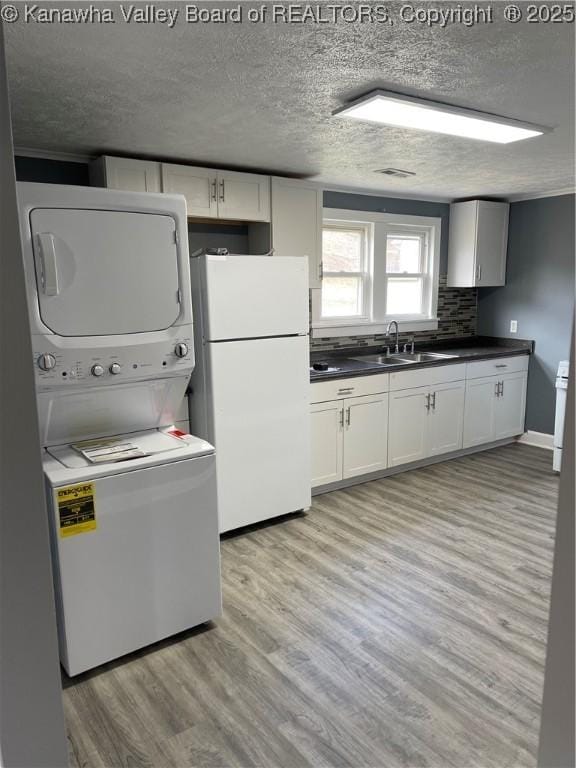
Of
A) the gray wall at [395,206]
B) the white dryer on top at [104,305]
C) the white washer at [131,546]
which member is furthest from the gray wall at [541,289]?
the white washer at [131,546]

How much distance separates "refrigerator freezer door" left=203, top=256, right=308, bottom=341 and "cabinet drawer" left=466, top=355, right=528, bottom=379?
1.99 meters

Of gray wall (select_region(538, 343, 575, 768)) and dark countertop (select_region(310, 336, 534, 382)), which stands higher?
gray wall (select_region(538, 343, 575, 768))

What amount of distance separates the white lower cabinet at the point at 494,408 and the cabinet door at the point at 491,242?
0.95 metres

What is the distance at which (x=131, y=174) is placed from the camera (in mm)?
3121

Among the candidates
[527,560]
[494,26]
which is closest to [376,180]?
[494,26]

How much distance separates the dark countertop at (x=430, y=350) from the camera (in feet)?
13.1

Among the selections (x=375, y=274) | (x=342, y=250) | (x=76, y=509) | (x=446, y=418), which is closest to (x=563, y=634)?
(x=76, y=509)

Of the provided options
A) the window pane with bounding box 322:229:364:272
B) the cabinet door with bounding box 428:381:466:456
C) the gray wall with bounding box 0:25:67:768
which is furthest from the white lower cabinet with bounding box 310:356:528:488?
the gray wall with bounding box 0:25:67:768

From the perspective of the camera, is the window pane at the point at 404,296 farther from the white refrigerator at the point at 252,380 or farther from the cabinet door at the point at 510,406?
the white refrigerator at the point at 252,380

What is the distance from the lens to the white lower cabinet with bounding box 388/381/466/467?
169 inches

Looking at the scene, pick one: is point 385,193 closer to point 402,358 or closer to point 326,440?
point 402,358

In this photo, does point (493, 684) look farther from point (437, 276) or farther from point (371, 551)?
point (437, 276)

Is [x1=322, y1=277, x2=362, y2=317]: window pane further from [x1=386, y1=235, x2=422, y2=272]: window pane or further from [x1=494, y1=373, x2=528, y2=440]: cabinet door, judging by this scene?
[x1=494, y1=373, x2=528, y2=440]: cabinet door

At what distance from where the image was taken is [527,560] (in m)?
3.04
